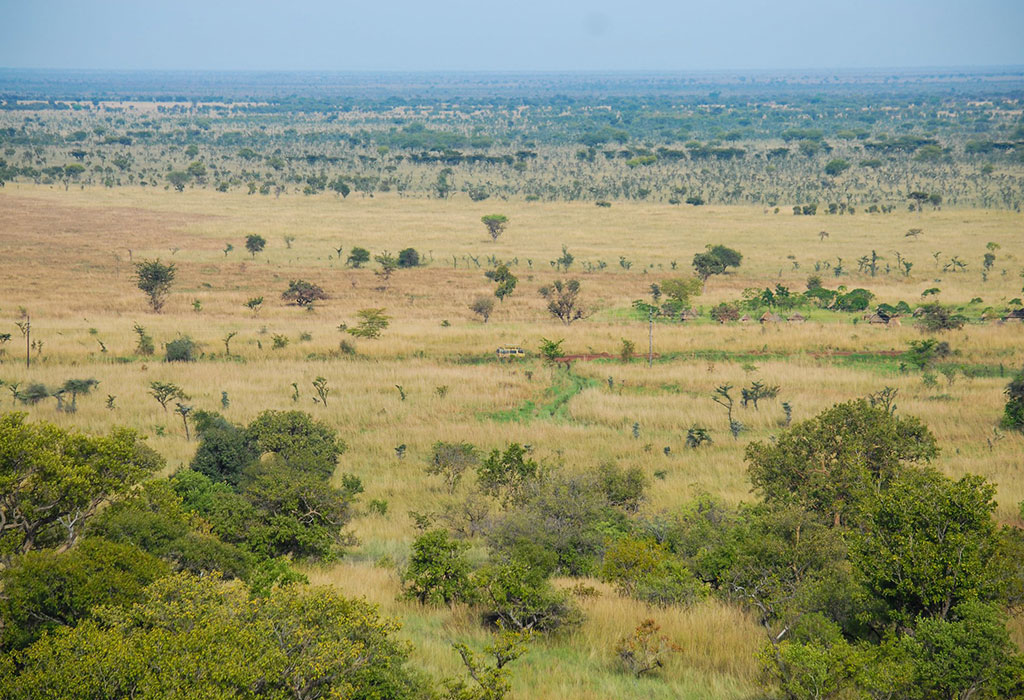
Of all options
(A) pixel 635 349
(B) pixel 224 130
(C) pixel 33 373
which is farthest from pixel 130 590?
→ (B) pixel 224 130

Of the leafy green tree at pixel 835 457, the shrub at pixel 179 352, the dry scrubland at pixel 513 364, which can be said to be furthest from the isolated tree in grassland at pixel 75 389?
the leafy green tree at pixel 835 457

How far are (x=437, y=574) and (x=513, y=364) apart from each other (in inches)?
852

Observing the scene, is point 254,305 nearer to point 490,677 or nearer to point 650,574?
point 650,574

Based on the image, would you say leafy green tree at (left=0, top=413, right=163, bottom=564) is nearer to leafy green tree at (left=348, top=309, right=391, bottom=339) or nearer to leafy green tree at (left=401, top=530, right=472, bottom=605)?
leafy green tree at (left=401, top=530, right=472, bottom=605)

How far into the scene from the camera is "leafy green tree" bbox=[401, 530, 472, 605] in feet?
44.8

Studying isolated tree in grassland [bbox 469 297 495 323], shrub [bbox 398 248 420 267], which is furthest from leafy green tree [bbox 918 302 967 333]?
shrub [bbox 398 248 420 267]

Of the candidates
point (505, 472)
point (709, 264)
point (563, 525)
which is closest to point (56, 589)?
point (563, 525)

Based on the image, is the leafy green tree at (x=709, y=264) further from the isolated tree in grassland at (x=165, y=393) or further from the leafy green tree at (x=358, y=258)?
the isolated tree in grassland at (x=165, y=393)

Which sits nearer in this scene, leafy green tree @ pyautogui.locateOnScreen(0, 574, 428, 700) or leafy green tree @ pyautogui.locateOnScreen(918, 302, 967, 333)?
leafy green tree @ pyautogui.locateOnScreen(0, 574, 428, 700)

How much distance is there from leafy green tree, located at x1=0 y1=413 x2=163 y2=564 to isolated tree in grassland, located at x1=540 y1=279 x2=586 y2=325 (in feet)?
106

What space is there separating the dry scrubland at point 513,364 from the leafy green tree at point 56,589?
3.77 meters

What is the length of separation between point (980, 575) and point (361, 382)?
24.1 meters

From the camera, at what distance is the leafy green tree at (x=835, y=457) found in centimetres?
1669

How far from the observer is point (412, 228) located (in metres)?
78.1
